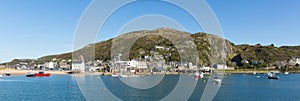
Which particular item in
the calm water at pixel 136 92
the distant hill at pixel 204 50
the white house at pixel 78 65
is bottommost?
the calm water at pixel 136 92

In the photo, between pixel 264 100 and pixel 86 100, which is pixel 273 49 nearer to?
pixel 264 100

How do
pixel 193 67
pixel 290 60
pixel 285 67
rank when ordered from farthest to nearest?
pixel 290 60 → pixel 285 67 → pixel 193 67

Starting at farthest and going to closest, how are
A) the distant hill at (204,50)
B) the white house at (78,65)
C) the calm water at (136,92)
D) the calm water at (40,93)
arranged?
the white house at (78,65)
the distant hill at (204,50)
the calm water at (136,92)
the calm water at (40,93)

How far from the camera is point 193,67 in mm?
109625

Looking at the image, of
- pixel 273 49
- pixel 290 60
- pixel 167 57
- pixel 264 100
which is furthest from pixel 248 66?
pixel 264 100

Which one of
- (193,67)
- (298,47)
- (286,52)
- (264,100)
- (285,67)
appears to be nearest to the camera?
(264,100)

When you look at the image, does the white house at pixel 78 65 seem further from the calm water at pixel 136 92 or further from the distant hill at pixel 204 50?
the calm water at pixel 136 92

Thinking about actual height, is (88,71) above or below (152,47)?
below

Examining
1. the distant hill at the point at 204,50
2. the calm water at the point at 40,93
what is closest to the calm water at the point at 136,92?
the calm water at the point at 40,93

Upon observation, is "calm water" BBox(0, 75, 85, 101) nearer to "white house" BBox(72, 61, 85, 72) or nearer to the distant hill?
the distant hill

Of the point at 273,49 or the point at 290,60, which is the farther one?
the point at 273,49

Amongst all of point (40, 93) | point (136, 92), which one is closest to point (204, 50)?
point (136, 92)

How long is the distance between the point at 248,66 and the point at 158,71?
55.2 m

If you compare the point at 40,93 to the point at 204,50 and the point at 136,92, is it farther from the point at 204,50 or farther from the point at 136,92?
the point at 204,50
